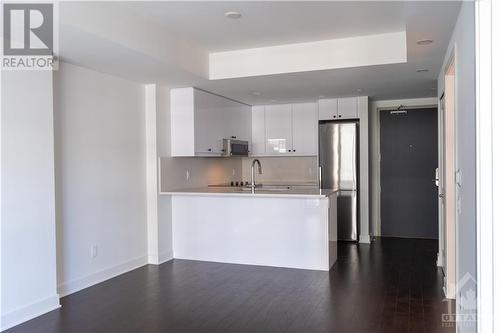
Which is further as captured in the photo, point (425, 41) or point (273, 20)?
point (273, 20)

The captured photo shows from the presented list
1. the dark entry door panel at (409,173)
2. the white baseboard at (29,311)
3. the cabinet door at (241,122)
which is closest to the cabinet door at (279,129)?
the cabinet door at (241,122)

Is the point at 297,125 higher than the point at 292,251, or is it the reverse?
the point at 297,125

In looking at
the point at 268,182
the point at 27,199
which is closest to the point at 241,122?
the point at 268,182

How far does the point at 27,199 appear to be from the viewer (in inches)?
131

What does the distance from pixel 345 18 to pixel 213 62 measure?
175 cm

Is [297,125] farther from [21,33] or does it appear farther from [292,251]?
[21,33]

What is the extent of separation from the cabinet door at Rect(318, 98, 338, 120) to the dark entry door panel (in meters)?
1.11

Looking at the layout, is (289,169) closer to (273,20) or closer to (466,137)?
(273,20)

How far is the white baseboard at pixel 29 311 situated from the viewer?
3135 millimetres

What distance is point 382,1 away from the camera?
10.6 feet

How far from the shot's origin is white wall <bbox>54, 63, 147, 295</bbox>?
12.9ft

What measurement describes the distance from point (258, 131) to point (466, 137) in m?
5.01
